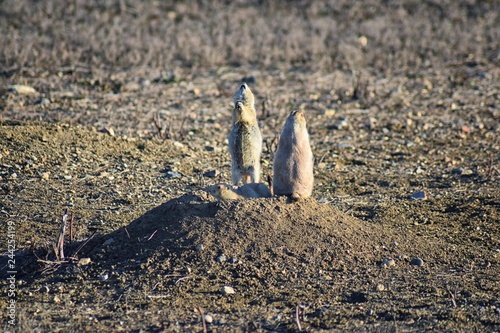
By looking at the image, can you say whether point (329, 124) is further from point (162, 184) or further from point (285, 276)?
point (285, 276)

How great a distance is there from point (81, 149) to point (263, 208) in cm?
387

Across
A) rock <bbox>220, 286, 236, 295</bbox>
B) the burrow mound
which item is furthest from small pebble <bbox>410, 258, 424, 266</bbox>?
rock <bbox>220, 286, 236, 295</bbox>

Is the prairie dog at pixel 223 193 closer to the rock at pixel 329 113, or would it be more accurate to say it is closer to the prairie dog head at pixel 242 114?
the prairie dog head at pixel 242 114

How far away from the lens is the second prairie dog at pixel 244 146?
7.93 meters

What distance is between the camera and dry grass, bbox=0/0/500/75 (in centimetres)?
1462

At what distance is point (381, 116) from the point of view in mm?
12109

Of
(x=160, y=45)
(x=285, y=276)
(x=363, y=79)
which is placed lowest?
(x=285, y=276)

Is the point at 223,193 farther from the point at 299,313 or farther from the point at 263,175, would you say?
the point at 263,175

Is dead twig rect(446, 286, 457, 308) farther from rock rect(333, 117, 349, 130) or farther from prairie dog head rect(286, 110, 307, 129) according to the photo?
rock rect(333, 117, 349, 130)

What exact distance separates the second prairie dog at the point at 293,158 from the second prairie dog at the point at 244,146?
1.68 meters

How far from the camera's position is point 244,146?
26.0ft

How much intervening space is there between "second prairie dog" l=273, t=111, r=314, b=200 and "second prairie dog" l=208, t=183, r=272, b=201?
0.35 m

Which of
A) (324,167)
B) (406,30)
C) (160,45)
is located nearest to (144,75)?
(160,45)

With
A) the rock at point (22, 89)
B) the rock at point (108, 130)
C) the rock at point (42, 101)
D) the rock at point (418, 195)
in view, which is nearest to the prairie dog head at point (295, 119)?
the rock at point (418, 195)
